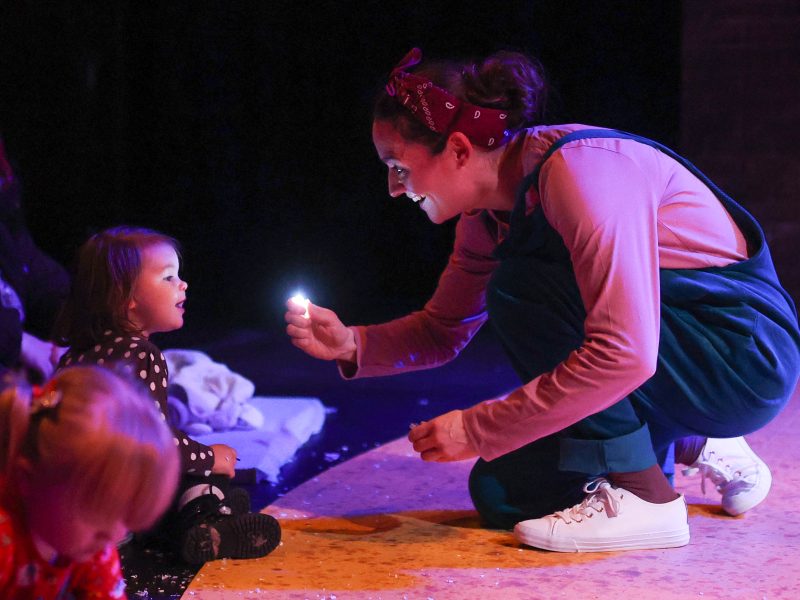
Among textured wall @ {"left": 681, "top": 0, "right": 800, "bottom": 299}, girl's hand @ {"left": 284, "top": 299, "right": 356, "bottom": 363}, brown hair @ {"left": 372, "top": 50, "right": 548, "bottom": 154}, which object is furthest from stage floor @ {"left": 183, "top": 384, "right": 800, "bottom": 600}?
textured wall @ {"left": 681, "top": 0, "right": 800, "bottom": 299}

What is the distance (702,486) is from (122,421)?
1.11 metres

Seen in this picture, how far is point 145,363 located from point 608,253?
2.21 feet

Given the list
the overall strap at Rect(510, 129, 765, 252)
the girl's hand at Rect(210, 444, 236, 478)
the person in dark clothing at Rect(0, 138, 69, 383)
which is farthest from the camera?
the person in dark clothing at Rect(0, 138, 69, 383)

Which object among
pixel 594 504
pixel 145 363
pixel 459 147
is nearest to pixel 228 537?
pixel 145 363

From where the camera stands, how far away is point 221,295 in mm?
4273

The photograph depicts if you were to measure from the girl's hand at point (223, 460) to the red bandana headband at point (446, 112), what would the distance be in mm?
571

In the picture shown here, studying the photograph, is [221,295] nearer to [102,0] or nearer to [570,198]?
[102,0]

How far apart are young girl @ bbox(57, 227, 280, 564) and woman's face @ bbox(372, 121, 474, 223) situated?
39cm

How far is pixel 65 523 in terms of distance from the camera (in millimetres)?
988

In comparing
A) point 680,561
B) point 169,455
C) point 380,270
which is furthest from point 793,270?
point 169,455

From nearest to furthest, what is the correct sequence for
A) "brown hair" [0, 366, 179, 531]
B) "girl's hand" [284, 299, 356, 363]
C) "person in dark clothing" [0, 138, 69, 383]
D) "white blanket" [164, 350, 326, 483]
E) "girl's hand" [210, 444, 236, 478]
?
1. "brown hair" [0, 366, 179, 531]
2. "girl's hand" [210, 444, 236, 478]
3. "girl's hand" [284, 299, 356, 363]
4. "person in dark clothing" [0, 138, 69, 383]
5. "white blanket" [164, 350, 326, 483]

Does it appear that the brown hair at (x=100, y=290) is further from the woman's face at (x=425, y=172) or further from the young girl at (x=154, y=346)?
the woman's face at (x=425, y=172)

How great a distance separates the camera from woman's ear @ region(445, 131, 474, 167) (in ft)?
5.23

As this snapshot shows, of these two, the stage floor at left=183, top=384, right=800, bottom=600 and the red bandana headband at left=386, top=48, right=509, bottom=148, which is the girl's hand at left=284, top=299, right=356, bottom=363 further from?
the red bandana headband at left=386, top=48, right=509, bottom=148
